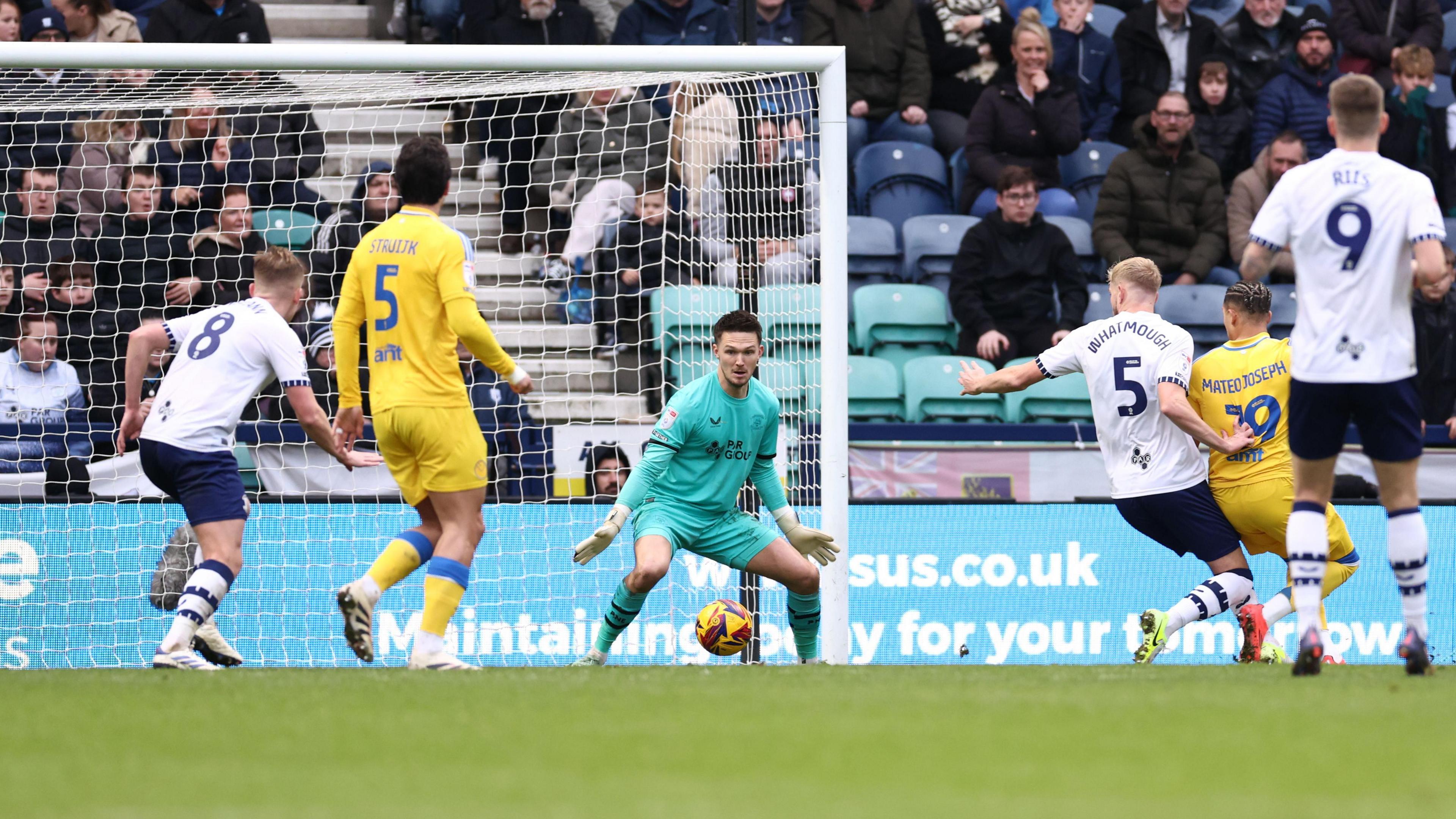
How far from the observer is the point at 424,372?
21.0 feet

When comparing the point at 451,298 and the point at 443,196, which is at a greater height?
the point at 443,196

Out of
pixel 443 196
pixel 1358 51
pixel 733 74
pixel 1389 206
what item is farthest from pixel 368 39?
pixel 1389 206

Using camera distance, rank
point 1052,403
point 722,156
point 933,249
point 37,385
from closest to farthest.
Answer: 1. point 37,385
2. point 722,156
3. point 1052,403
4. point 933,249

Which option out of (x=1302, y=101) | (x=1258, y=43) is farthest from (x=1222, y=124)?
(x=1258, y=43)

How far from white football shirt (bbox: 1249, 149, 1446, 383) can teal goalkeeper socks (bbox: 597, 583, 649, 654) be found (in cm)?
304

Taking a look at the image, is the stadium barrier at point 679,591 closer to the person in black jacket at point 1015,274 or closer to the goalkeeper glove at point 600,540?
the goalkeeper glove at point 600,540

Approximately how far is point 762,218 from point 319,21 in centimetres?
590

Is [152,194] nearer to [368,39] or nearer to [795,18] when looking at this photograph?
[368,39]

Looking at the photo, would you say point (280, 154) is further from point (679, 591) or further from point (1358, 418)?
point (1358, 418)

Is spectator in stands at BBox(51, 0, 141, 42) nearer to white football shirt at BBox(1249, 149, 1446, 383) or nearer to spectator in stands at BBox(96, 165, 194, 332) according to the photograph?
spectator in stands at BBox(96, 165, 194, 332)

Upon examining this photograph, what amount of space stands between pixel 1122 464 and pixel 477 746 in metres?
4.60

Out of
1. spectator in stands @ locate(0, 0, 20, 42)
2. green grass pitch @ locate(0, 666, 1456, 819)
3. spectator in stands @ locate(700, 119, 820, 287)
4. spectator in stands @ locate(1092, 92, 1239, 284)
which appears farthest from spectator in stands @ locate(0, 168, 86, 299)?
spectator in stands @ locate(1092, 92, 1239, 284)

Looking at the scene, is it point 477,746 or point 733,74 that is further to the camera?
point 733,74

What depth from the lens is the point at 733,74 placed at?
8.70 metres
